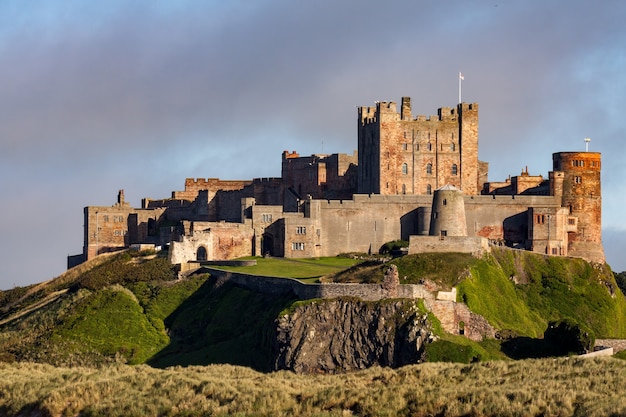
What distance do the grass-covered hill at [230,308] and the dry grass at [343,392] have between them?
55.0ft

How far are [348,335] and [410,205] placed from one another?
25.9 meters

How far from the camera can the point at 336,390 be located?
49.4m

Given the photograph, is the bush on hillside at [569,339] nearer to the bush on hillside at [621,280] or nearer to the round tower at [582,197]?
the round tower at [582,197]

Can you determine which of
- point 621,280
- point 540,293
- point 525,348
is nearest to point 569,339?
point 525,348

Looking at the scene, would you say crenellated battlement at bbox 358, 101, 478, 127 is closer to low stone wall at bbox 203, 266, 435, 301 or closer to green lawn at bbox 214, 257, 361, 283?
green lawn at bbox 214, 257, 361, 283

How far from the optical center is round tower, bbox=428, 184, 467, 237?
292ft

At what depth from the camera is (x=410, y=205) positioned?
97312 mm

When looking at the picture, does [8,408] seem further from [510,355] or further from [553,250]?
[553,250]

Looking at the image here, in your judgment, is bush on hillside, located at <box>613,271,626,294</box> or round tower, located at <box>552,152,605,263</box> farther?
bush on hillside, located at <box>613,271,626,294</box>

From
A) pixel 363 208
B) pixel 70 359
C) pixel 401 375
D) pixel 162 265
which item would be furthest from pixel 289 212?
pixel 401 375

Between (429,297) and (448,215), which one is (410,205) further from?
(429,297)

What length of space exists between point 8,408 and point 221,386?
30.3ft

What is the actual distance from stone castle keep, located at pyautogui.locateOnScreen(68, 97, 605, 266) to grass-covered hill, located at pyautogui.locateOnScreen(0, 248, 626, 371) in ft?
11.5

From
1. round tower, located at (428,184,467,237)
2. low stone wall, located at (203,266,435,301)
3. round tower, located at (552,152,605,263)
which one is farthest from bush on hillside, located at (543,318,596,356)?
round tower, located at (552,152,605,263)
